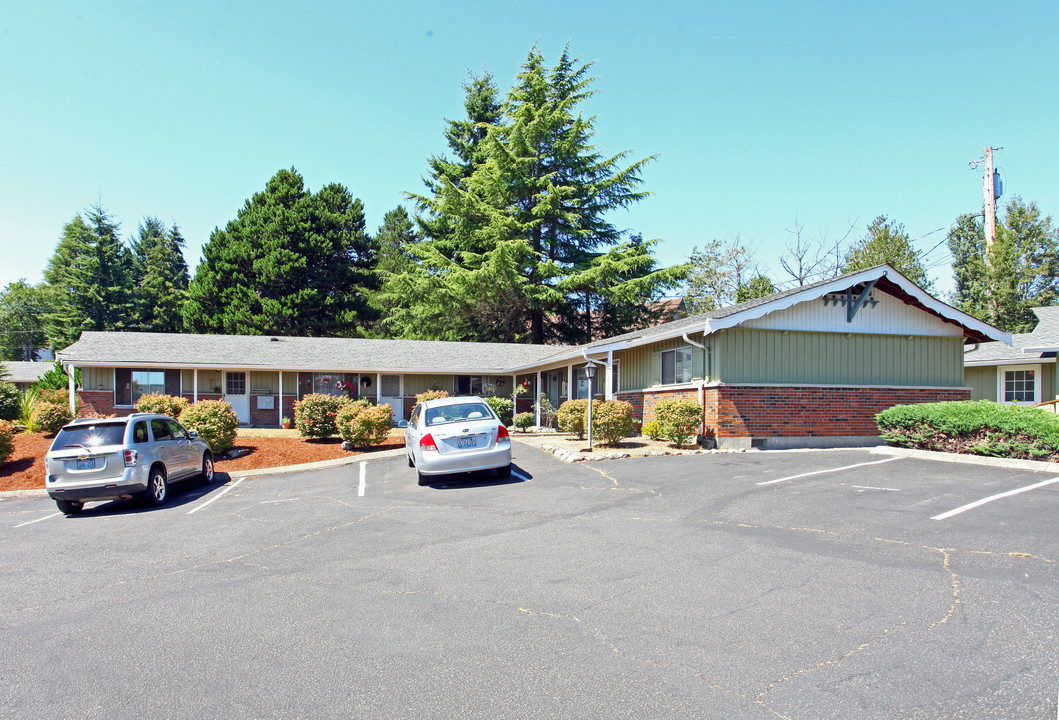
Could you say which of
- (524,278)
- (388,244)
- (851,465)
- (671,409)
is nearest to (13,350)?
(388,244)

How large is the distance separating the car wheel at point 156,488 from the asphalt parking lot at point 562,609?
1442 millimetres

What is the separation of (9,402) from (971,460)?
26.6 meters

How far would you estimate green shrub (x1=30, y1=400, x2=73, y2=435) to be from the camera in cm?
2036

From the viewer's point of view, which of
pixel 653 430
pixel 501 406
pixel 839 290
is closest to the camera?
pixel 839 290

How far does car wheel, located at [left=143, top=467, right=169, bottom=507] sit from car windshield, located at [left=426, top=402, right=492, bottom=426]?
469 centimetres

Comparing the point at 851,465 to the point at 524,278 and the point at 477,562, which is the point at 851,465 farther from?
the point at 524,278

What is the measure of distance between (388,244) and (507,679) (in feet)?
184

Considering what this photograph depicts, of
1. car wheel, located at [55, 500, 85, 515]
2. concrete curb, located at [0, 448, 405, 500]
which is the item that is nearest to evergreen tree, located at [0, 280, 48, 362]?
concrete curb, located at [0, 448, 405, 500]

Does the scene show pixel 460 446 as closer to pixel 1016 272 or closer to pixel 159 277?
pixel 1016 272

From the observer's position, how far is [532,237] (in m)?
39.0

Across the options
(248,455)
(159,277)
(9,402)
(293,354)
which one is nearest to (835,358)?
(248,455)

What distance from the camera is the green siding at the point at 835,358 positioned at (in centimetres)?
1567

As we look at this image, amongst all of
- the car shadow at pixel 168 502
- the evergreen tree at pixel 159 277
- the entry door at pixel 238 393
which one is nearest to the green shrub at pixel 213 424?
the car shadow at pixel 168 502

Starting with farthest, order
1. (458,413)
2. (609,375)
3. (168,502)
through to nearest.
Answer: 1. (609,375)
2. (458,413)
3. (168,502)
